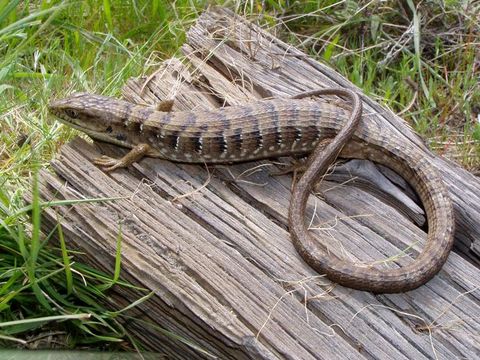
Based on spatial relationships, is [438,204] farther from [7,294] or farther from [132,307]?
[7,294]

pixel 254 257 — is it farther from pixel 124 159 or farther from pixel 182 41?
pixel 182 41

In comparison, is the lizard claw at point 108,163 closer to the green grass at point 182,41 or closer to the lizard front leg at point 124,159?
the lizard front leg at point 124,159

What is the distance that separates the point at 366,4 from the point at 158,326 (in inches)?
152

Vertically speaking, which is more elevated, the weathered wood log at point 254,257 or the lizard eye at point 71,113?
the lizard eye at point 71,113

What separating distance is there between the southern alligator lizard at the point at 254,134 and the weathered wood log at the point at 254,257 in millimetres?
113

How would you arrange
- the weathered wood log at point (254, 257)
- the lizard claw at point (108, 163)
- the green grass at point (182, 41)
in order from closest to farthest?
1. the weathered wood log at point (254, 257)
2. the lizard claw at point (108, 163)
3. the green grass at point (182, 41)

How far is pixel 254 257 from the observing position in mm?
4223

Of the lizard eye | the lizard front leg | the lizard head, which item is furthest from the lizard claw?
the lizard eye

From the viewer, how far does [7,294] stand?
412 cm

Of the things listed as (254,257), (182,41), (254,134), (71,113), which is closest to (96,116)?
(71,113)

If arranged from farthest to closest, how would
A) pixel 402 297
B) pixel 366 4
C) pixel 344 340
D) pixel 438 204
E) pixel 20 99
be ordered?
pixel 366 4, pixel 20 99, pixel 438 204, pixel 402 297, pixel 344 340

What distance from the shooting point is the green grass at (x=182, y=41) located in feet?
17.5

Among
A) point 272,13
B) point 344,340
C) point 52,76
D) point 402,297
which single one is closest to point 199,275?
point 344,340

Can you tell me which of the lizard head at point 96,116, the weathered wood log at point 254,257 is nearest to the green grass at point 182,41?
the lizard head at point 96,116
